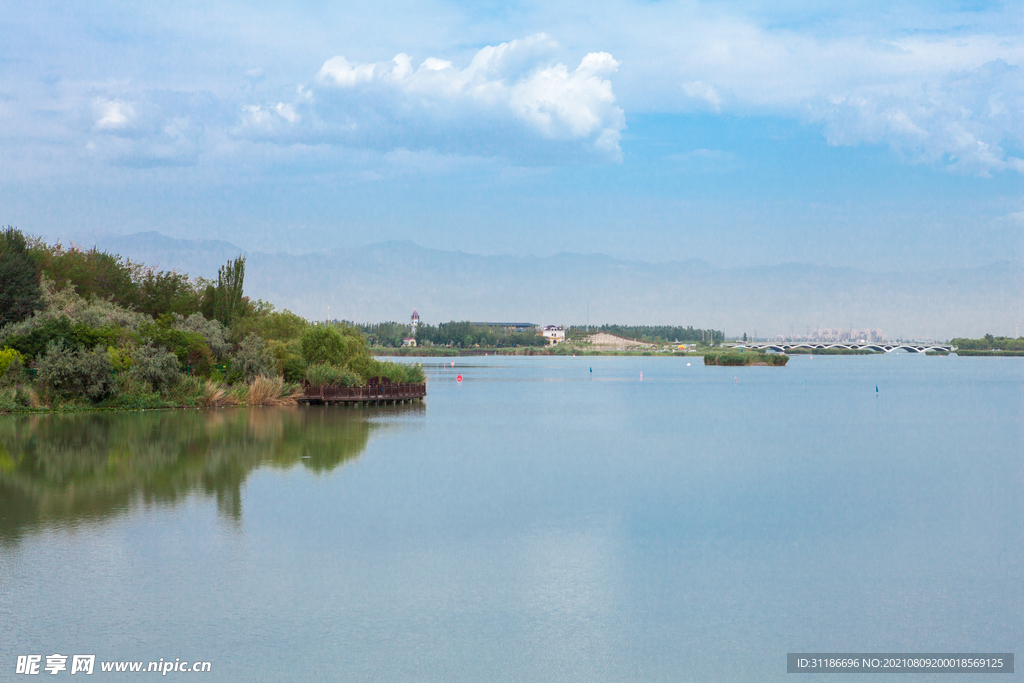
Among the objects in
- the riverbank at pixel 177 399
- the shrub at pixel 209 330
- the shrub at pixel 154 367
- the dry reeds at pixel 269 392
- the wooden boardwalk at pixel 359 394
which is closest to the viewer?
the riverbank at pixel 177 399

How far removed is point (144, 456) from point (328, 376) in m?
27.3

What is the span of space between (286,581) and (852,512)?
12.8m

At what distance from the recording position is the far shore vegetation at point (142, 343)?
139ft

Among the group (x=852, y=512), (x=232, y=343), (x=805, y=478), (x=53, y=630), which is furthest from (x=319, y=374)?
(x=53, y=630)

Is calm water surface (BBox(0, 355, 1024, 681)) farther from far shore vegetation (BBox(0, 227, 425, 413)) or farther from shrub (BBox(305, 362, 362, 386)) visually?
shrub (BBox(305, 362, 362, 386))

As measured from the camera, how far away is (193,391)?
47.1m

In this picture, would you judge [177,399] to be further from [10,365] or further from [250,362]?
[10,365]

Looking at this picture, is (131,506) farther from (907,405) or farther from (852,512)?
(907,405)

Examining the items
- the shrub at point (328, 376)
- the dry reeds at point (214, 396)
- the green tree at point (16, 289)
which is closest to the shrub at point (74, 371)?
the dry reeds at point (214, 396)

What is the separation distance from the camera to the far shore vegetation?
139 ft

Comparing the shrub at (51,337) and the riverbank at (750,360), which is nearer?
the shrub at (51,337)

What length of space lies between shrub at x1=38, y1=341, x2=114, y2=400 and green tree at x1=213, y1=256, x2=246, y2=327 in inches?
601

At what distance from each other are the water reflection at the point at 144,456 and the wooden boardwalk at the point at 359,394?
7.45 metres

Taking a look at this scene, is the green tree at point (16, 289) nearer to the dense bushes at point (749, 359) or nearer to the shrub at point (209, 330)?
the shrub at point (209, 330)
